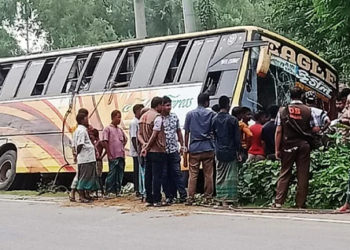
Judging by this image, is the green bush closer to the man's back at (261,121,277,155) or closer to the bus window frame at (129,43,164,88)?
the man's back at (261,121,277,155)

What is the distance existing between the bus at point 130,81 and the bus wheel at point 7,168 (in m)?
0.02

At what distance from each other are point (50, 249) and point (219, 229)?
2211 mm

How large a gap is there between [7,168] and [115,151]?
15.6ft

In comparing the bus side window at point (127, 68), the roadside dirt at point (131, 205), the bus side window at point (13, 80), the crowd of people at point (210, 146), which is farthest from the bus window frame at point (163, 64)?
the bus side window at point (13, 80)

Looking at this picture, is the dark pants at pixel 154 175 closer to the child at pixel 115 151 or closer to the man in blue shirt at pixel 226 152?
the man in blue shirt at pixel 226 152

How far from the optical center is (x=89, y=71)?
16281 millimetres

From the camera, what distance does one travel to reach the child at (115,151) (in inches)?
533

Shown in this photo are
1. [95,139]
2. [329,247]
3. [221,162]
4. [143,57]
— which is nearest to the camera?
[329,247]

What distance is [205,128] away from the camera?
11.7 metres

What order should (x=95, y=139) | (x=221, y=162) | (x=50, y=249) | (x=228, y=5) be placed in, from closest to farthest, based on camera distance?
(x=50, y=249) → (x=221, y=162) → (x=95, y=139) → (x=228, y=5)

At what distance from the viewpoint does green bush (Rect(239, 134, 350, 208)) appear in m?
10.7

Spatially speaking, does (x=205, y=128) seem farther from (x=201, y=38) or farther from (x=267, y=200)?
(x=201, y=38)

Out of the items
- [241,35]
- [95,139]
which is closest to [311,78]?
[241,35]

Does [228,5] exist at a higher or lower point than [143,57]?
higher
